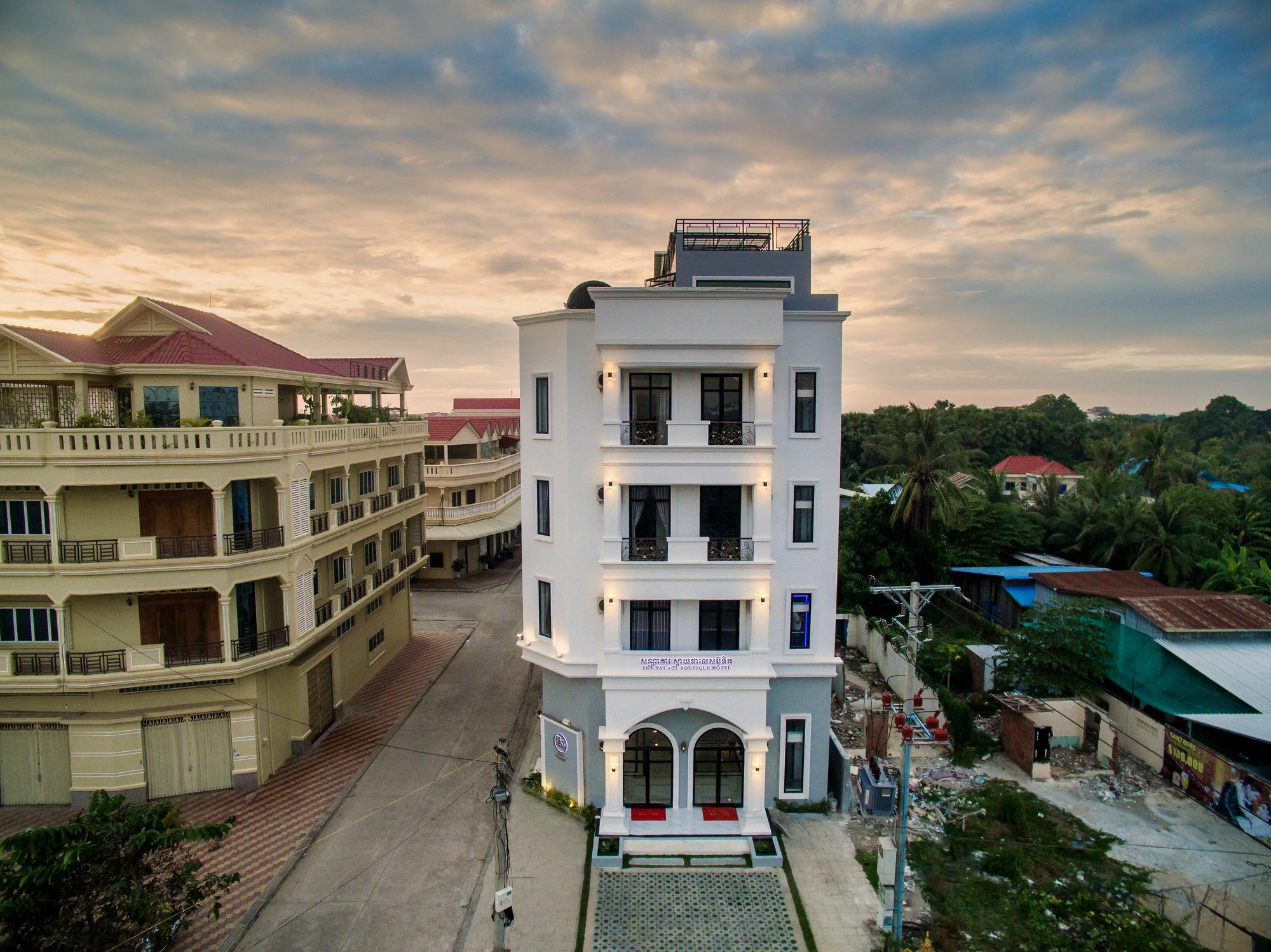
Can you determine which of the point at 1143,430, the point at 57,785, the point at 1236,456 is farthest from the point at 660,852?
Answer: the point at 1236,456

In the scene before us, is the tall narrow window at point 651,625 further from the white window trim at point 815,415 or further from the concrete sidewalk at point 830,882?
the white window trim at point 815,415

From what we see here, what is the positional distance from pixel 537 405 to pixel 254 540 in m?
7.80

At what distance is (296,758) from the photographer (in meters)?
18.5

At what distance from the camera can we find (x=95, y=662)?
1534cm

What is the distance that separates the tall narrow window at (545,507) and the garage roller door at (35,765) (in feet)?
39.1

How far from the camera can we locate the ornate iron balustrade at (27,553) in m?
15.0

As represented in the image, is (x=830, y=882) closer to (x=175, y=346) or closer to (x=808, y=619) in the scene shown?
(x=808, y=619)

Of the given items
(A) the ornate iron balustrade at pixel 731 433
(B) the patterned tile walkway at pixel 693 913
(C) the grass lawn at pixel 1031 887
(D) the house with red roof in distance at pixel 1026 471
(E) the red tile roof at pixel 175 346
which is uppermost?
(E) the red tile roof at pixel 175 346

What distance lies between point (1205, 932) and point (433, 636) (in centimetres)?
2529

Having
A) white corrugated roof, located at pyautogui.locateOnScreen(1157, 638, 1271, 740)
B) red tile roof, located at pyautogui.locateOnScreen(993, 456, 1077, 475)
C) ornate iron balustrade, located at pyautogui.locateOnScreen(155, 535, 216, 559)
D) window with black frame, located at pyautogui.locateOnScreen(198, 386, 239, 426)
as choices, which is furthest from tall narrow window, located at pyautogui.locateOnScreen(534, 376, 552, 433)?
red tile roof, located at pyautogui.locateOnScreen(993, 456, 1077, 475)

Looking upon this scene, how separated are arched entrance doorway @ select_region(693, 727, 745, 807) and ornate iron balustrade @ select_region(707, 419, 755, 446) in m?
6.78

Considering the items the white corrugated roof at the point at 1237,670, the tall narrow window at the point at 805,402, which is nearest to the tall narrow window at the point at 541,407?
the tall narrow window at the point at 805,402

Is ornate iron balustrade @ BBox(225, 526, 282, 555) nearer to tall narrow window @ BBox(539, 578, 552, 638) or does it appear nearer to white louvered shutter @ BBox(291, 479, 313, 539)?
white louvered shutter @ BBox(291, 479, 313, 539)

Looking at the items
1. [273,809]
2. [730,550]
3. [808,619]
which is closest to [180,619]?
[273,809]
